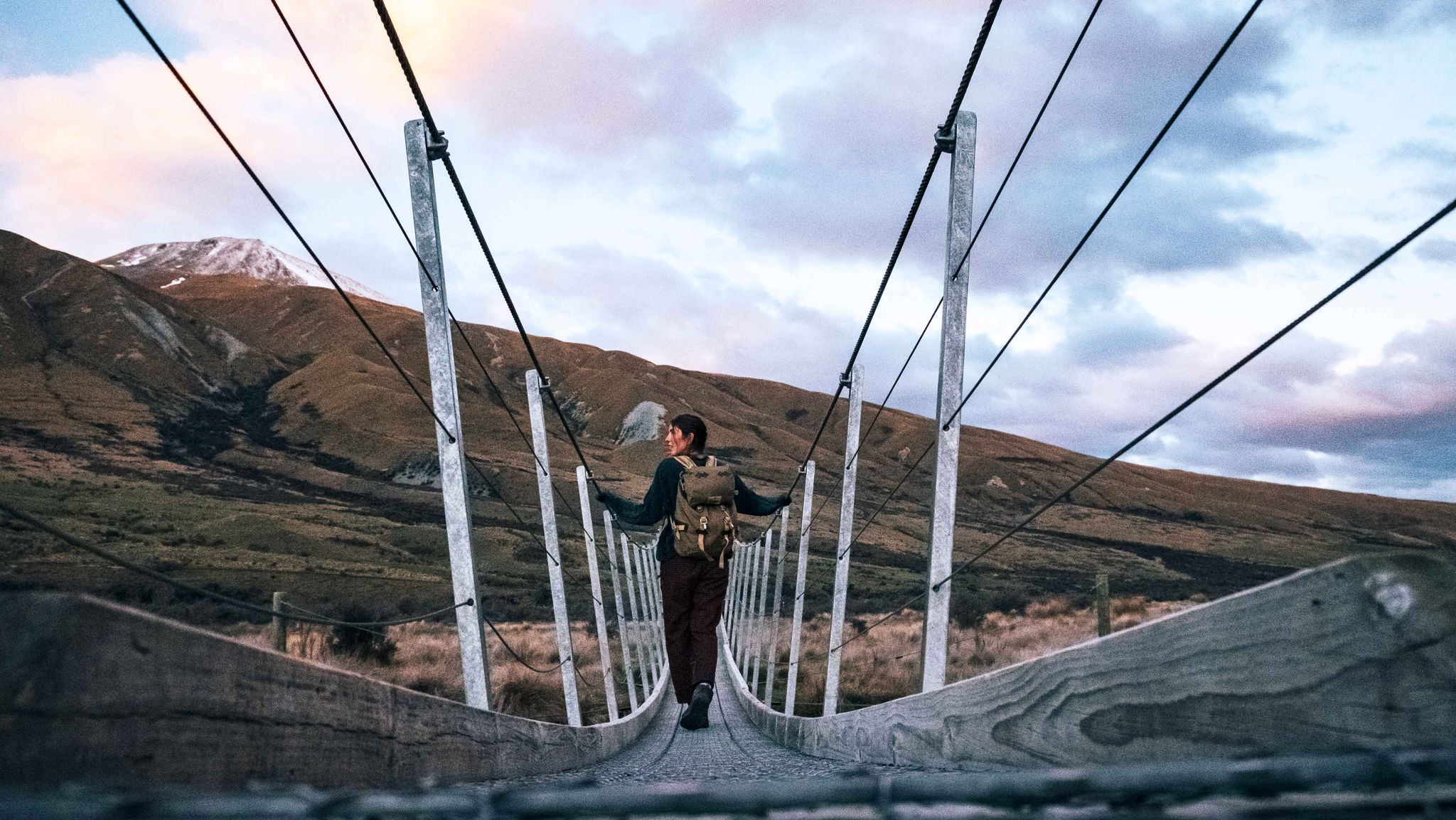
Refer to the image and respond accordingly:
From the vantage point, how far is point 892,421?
154875 mm

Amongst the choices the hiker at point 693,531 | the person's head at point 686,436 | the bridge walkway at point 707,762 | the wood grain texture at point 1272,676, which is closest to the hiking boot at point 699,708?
the hiker at point 693,531

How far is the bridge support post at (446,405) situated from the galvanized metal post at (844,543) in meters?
2.94

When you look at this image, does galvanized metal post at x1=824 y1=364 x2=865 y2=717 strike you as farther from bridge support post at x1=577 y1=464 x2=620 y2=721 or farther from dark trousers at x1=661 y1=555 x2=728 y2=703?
bridge support post at x1=577 y1=464 x2=620 y2=721

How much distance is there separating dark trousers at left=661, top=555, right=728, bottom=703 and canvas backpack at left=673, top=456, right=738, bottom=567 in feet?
0.60

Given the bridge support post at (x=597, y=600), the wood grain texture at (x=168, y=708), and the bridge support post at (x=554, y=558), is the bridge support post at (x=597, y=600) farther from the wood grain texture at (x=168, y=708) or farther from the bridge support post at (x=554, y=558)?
the wood grain texture at (x=168, y=708)

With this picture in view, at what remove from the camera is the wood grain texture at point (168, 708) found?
860 millimetres

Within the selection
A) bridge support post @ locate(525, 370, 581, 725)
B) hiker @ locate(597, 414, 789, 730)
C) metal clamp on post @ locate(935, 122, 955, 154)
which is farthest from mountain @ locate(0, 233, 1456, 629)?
bridge support post @ locate(525, 370, 581, 725)

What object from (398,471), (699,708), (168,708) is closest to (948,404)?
(699,708)

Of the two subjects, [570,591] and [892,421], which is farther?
[892,421]

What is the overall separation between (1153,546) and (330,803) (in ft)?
271

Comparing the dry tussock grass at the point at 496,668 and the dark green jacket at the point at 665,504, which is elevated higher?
the dark green jacket at the point at 665,504

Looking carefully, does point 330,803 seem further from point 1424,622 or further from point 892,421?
point 892,421

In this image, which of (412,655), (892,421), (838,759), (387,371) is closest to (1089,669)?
(838,759)

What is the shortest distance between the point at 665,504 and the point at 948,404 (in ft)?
7.34
